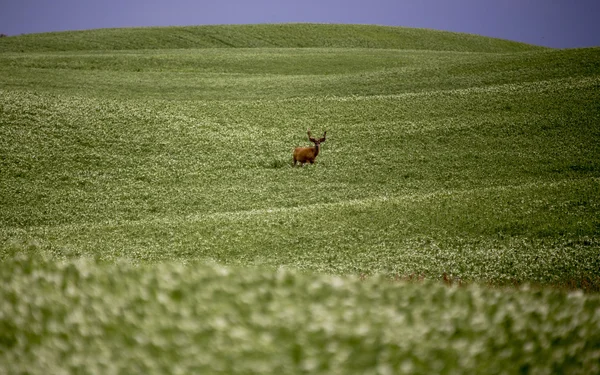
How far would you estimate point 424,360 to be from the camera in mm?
4680

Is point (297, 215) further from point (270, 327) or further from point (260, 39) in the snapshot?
point (260, 39)

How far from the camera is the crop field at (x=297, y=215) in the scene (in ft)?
15.9

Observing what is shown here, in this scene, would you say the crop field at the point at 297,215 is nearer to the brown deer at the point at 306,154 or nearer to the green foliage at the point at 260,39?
the brown deer at the point at 306,154

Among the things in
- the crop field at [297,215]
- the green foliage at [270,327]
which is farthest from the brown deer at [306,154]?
the green foliage at [270,327]

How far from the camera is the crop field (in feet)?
15.9

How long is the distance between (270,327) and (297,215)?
72.4 feet

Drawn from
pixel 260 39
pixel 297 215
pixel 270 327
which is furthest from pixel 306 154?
pixel 260 39

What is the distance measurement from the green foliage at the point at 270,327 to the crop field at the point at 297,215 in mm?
24

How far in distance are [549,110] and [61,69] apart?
46854mm

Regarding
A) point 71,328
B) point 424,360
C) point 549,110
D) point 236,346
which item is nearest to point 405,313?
point 424,360

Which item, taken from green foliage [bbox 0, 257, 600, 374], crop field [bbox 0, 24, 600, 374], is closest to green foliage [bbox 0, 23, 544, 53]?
crop field [bbox 0, 24, 600, 374]

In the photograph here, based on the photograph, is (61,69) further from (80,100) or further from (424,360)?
(424,360)

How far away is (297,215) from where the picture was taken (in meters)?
26.8

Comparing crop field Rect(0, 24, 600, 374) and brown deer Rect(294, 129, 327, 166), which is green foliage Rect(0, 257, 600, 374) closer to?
crop field Rect(0, 24, 600, 374)
